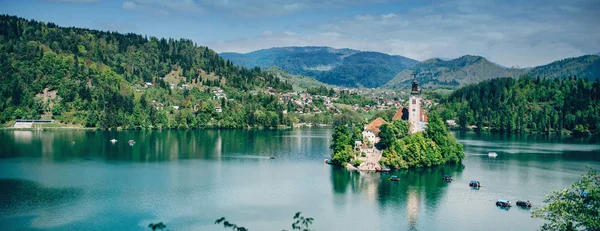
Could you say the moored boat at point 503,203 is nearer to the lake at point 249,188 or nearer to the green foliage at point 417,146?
the lake at point 249,188

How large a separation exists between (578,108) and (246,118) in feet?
275

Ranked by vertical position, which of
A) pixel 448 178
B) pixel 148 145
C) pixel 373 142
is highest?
pixel 373 142

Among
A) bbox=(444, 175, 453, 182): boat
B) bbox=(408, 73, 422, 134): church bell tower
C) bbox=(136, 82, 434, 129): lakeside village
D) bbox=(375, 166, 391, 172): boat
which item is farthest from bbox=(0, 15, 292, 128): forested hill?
bbox=(444, 175, 453, 182): boat

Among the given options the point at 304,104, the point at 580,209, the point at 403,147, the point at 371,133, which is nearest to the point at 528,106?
the point at 304,104

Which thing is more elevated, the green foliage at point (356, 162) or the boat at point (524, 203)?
the green foliage at point (356, 162)

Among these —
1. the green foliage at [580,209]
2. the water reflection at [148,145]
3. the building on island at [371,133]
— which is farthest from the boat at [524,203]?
the water reflection at [148,145]

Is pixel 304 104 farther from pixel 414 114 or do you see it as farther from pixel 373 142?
pixel 373 142

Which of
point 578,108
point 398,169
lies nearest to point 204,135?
point 398,169

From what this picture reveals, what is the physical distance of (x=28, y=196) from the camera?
46219mm

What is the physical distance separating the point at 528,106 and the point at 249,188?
387 ft

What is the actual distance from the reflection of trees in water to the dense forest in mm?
66423

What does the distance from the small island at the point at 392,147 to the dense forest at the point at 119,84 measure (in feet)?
221

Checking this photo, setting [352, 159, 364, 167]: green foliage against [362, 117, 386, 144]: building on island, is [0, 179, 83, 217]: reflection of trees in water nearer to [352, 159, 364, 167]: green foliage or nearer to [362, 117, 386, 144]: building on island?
[352, 159, 364, 167]: green foliage

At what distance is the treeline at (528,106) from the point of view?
13138 cm
